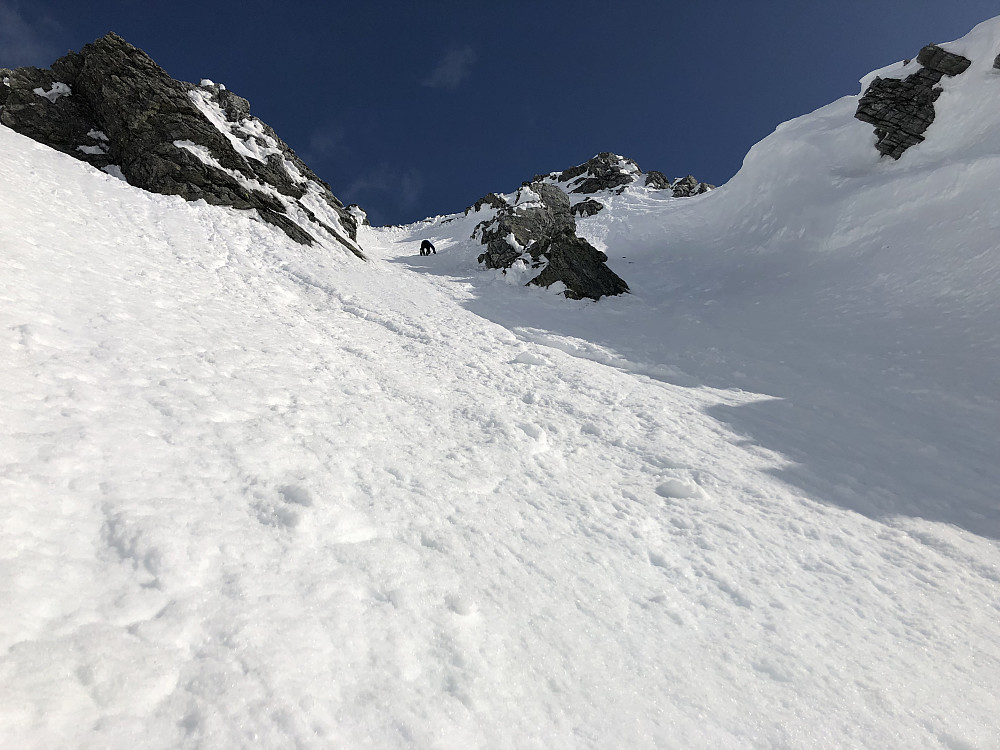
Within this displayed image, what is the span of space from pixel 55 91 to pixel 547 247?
954 inches

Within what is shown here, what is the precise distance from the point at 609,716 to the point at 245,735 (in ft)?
7.74

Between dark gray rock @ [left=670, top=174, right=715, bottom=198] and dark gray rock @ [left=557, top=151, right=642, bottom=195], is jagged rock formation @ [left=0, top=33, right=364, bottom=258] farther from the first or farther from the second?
dark gray rock @ [left=557, top=151, right=642, bottom=195]

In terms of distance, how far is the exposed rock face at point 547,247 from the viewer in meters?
21.7

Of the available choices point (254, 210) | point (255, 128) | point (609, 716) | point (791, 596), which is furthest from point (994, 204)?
point (255, 128)

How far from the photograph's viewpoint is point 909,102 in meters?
22.1

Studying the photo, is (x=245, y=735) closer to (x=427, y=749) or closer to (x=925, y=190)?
(x=427, y=749)

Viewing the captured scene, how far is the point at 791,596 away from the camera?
4867 millimetres

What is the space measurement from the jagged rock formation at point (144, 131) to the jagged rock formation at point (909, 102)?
2681 cm

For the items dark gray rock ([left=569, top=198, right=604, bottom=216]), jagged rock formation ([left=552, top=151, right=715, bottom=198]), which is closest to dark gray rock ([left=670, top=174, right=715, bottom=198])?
jagged rock formation ([left=552, top=151, right=715, bottom=198])

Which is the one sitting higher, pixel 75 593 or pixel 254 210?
pixel 254 210

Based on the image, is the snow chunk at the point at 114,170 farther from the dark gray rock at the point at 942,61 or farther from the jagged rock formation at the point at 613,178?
the jagged rock formation at the point at 613,178

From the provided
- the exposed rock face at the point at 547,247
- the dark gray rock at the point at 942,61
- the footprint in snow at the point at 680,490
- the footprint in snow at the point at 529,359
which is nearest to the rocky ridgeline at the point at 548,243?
the exposed rock face at the point at 547,247

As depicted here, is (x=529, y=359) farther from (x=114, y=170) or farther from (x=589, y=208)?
(x=589, y=208)

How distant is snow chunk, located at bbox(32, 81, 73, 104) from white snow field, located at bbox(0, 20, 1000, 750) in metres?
13.9
